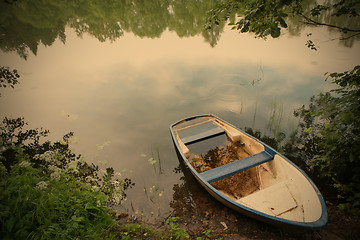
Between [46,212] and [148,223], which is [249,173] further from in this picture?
[46,212]

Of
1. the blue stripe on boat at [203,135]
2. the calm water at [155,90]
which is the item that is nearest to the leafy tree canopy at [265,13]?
the blue stripe on boat at [203,135]

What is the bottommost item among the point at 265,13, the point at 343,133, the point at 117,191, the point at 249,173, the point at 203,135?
the point at 117,191

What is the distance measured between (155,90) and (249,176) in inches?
309

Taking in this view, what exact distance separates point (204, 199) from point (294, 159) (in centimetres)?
344

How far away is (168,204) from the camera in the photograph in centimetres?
489

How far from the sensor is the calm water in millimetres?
6602

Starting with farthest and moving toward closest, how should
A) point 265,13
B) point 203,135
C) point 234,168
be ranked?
point 203,135, point 234,168, point 265,13

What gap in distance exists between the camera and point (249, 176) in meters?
5.12

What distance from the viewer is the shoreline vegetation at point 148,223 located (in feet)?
8.79

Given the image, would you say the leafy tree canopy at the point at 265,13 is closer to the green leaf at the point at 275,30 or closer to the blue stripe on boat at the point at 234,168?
the green leaf at the point at 275,30

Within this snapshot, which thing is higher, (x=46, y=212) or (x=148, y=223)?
(x=46, y=212)

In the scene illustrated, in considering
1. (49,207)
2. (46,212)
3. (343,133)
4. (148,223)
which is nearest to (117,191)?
(148,223)

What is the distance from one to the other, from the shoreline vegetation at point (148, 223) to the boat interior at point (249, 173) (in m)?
0.45

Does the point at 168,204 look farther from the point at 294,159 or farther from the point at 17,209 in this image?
the point at 294,159
